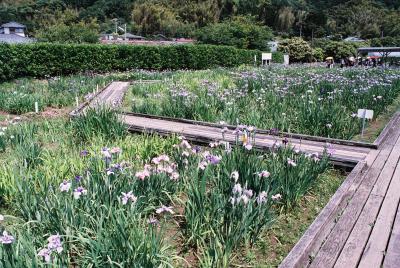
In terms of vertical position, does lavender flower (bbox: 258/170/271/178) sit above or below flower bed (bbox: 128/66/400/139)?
above

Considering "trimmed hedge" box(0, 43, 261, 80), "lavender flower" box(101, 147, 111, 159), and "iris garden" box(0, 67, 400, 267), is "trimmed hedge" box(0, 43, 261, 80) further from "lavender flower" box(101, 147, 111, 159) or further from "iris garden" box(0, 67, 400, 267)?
"lavender flower" box(101, 147, 111, 159)

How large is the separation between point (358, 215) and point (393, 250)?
0.63 m

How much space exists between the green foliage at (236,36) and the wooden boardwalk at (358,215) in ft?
100

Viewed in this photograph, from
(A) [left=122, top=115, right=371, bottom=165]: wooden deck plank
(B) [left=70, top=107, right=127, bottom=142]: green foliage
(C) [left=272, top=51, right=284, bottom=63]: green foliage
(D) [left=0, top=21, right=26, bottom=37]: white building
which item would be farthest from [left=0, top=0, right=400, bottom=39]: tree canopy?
(B) [left=70, top=107, right=127, bottom=142]: green foliage

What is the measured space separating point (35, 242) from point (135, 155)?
232 cm

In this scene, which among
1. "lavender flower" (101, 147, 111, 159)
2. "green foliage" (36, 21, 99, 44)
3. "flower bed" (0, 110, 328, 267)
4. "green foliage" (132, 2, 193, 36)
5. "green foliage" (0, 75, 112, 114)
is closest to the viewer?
"flower bed" (0, 110, 328, 267)

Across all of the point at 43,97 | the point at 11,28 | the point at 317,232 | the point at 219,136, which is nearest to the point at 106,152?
the point at 317,232

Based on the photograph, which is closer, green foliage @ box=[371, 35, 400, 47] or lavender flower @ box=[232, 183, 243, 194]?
lavender flower @ box=[232, 183, 243, 194]

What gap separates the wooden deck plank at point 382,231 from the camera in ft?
8.84

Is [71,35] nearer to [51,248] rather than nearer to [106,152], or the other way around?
[106,152]

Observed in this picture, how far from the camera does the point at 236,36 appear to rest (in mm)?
37094

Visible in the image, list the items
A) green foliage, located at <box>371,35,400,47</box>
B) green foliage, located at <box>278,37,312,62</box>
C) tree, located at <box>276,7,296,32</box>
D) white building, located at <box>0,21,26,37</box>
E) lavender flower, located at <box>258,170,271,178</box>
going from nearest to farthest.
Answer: lavender flower, located at <box>258,170,271,178</box>
green foliage, located at <box>278,37,312,62</box>
green foliage, located at <box>371,35,400,47</box>
white building, located at <box>0,21,26,37</box>
tree, located at <box>276,7,296,32</box>

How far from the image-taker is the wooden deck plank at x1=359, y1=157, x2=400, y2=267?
2695 millimetres

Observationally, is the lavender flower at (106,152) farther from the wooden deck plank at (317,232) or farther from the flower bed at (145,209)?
the wooden deck plank at (317,232)
